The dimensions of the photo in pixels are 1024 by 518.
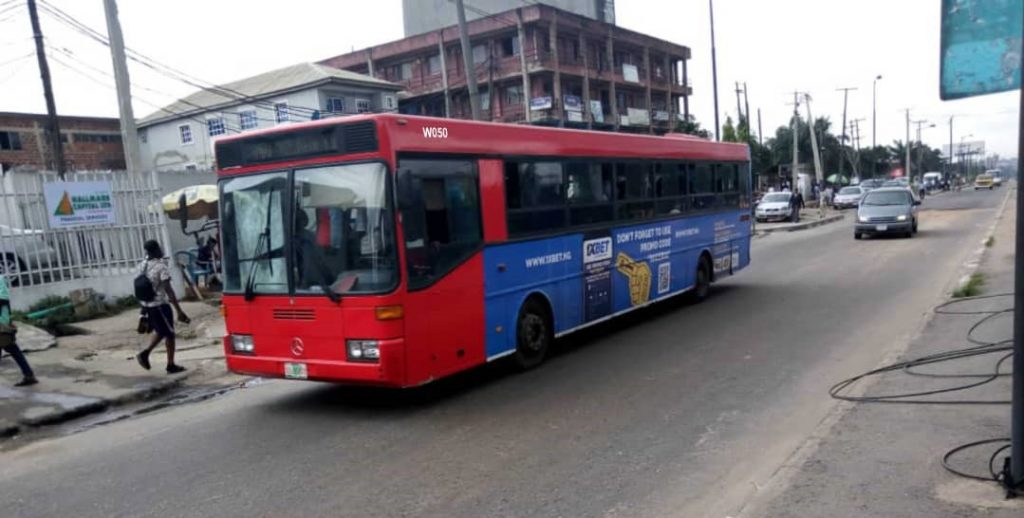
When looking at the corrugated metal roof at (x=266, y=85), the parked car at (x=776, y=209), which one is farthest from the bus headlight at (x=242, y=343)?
the corrugated metal roof at (x=266, y=85)

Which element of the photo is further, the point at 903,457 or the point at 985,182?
the point at 985,182

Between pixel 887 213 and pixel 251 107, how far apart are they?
122ft

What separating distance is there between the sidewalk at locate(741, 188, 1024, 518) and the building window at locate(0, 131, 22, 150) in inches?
2162

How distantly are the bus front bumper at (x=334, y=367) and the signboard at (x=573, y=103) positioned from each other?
44.4 meters

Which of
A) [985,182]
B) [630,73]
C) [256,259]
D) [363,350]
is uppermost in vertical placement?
[630,73]

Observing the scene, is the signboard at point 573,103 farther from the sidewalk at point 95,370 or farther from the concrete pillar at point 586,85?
the sidewalk at point 95,370

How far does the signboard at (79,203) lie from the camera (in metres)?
13.6

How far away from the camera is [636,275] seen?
11.0 m

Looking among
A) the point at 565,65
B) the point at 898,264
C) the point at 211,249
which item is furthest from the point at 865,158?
the point at 211,249

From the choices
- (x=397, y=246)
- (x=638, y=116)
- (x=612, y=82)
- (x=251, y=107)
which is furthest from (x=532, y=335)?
(x=638, y=116)

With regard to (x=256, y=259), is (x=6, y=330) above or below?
below

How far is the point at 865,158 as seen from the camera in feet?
343

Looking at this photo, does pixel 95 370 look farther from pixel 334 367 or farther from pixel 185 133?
pixel 185 133

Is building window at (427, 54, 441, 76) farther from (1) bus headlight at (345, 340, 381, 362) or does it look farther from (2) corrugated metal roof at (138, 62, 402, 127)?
(1) bus headlight at (345, 340, 381, 362)
